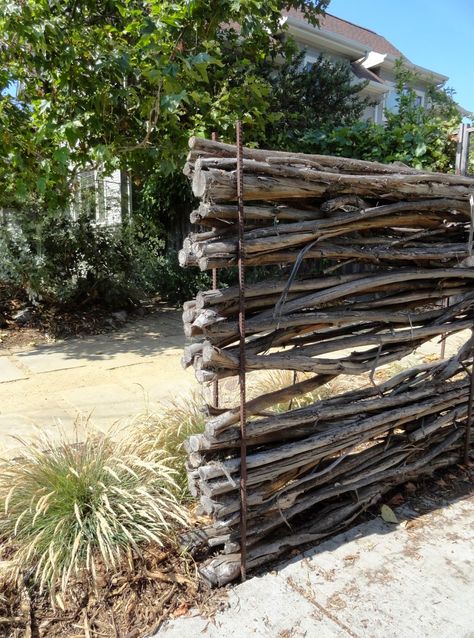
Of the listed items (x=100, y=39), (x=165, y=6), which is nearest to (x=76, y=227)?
(x=100, y=39)

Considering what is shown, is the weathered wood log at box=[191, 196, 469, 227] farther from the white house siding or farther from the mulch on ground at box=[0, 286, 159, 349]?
the white house siding

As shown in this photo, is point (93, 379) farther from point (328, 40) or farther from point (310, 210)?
point (328, 40)

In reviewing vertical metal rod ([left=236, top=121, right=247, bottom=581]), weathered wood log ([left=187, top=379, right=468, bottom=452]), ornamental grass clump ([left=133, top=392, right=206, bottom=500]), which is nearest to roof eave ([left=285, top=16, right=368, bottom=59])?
ornamental grass clump ([left=133, top=392, right=206, bottom=500])

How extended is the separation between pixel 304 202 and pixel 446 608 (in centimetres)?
182

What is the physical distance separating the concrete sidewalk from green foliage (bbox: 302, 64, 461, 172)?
5.69 meters

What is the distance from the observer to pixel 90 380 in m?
5.03

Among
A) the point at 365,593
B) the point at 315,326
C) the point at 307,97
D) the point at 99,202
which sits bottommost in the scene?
the point at 365,593

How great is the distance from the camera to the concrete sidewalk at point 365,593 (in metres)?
1.96

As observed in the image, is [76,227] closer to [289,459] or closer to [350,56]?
[289,459]

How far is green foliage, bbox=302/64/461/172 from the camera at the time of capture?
274 inches

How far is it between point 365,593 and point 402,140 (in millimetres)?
6513

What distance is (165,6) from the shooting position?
18.2 feet

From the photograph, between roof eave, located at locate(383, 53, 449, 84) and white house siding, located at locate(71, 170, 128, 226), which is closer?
white house siding, located at locate(71, 170, 128, 226)

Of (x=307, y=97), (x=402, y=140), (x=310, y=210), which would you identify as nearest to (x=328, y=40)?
(x=307, y=97)
